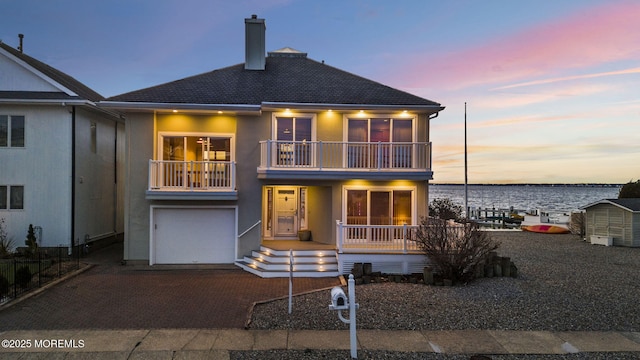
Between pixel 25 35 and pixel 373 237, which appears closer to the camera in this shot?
pixel 373 237

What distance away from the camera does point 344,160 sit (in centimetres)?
1311

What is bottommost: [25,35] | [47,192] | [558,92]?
[47,192]

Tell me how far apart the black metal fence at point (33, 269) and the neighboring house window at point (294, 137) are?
8.41 metres

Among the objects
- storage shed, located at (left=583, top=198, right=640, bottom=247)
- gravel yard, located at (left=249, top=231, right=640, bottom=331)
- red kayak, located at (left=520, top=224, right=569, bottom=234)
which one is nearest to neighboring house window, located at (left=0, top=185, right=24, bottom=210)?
gravel yard, located at (left=249, top=231, right=640, bottom=331)

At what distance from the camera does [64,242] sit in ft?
45.0

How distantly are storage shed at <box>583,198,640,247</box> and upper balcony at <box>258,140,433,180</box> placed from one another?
1238cm

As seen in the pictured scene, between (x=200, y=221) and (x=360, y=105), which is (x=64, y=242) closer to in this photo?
(x=200, y=221)

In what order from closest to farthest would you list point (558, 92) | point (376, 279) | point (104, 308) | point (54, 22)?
point (104, 308), point (376, 279), point (54, 22), point (558, 92)

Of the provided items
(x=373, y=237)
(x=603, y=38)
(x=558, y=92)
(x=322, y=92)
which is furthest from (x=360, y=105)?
(x=558, y=92)

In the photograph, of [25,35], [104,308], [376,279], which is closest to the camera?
[104,308]

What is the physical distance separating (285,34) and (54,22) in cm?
1370

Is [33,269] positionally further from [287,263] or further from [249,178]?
[287,263]

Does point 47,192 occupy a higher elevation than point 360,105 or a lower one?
lower

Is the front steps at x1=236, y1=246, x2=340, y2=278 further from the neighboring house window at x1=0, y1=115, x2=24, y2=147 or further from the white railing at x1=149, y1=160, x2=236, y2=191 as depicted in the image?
the neighboring house window at x1=0, y1=115, x2=24, y2=147
